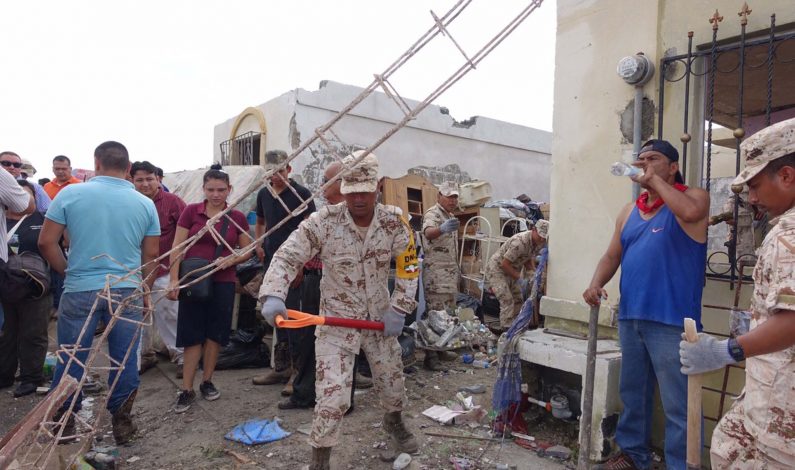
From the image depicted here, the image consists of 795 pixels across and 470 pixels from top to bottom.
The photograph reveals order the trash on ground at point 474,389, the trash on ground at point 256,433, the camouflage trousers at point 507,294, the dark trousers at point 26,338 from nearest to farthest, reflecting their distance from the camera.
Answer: the trash on ground at point 256,433 < the dark trousers at point 26,338 < the trash on ground at point 474,389 < the camouflage trousers at point 507,294

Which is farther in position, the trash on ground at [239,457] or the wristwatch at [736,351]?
the trash on ground at [239,457]

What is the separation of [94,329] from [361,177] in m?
2.10

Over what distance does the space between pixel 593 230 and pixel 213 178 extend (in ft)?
10.3

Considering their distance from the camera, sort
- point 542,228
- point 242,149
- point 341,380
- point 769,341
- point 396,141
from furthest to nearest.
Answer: point 396,141, point 242,149, point 542,228, point 341,380, point 769,341

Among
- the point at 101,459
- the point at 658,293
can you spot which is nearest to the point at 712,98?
the point at 658,293

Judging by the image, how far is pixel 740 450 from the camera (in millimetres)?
1930

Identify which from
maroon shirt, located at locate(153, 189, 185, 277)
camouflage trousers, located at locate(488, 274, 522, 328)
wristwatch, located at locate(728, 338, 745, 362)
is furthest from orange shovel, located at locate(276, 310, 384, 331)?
camouflage trousers, located at locate(488, 274, 522, 328)

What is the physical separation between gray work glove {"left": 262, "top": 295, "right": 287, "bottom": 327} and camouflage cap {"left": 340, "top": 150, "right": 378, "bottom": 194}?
2.50 feet

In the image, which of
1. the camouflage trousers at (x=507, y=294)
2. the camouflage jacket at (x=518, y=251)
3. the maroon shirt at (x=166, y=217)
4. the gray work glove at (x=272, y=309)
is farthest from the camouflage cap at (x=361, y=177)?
the camouflage trousers at (x=507, y=294)

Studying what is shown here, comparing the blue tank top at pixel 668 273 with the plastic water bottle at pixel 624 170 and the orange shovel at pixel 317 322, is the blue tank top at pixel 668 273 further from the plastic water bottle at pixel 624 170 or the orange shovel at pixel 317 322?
the orange shovel at pixel 317 322

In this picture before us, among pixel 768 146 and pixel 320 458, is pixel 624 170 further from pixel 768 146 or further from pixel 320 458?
pixel 320 458

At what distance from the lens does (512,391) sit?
12.8 feet

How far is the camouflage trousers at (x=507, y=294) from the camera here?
6.69m

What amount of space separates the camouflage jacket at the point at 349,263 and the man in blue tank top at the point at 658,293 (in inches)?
49.4
